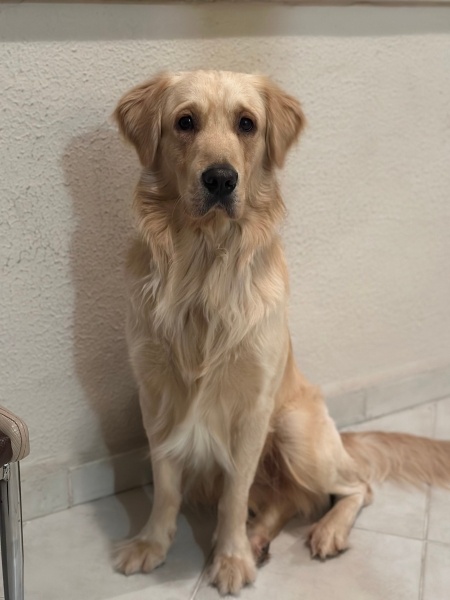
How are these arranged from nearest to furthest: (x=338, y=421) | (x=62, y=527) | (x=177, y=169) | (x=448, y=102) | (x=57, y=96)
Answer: (x=177, y=169) < (x=57, y=96) < (x=62, y=527) < (x=448, y=102) < (x=338, y=421)

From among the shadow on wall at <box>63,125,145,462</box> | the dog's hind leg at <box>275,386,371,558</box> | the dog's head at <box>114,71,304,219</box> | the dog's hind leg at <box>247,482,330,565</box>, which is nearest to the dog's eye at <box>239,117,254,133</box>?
the dog's head at <box>114,71,304,219</box>

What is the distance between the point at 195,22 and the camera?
1.75m

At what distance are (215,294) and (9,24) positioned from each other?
0.73 metres

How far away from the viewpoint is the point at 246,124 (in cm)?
155

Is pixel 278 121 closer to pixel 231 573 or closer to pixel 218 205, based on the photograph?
pixel 218 205

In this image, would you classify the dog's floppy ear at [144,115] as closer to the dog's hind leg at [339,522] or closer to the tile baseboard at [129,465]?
the tile baseboard at [129,465]

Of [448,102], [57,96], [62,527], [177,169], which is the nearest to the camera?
[177,169]

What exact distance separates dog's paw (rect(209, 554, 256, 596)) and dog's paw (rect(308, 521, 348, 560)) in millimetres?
176

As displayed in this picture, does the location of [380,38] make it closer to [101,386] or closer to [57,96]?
[57,96]

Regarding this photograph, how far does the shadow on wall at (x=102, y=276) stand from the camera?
175 centimetres

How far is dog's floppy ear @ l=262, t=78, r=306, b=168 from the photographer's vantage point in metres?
1.61

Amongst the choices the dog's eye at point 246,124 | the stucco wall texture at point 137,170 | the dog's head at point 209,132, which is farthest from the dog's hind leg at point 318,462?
the dog's eye at point 246,124

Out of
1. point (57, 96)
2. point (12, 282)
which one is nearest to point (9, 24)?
point (57, 96)

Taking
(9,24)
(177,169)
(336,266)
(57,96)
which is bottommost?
(336,266)
